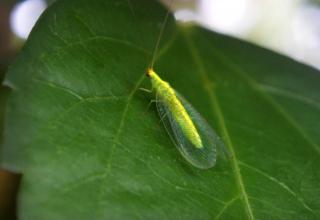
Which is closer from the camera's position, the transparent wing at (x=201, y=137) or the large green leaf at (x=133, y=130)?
the large green leaf at (x=133, y=130)

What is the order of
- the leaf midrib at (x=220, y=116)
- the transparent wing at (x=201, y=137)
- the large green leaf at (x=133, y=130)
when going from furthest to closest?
the transparent wing at (x=201, y=137)
the leaf midrib at (x=220, y=116)
the large green leaf at (x=133, y=130)

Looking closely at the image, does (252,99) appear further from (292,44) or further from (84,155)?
(292,44)

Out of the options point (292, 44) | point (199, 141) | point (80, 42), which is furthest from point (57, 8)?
point (292, 44)

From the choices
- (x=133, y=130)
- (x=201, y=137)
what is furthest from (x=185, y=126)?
(x=133, y=130)

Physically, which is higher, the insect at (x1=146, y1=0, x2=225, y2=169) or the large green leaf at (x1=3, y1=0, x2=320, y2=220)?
the large green leaf at (x1=3, y1=0, x2=320, y2=220)

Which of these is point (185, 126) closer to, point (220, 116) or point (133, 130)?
point (220, 116)

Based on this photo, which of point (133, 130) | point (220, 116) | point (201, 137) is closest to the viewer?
point (133, 130)
